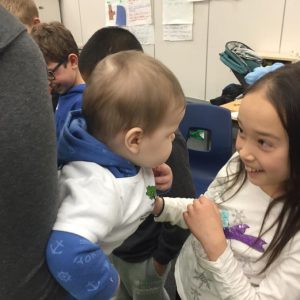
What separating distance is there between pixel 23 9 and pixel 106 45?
27.3 inches

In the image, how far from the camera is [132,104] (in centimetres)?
64

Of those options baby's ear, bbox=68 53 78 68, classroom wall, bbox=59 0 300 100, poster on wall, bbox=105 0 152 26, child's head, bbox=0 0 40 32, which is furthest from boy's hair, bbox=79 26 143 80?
poster on wall, bbox=105 0 152 26

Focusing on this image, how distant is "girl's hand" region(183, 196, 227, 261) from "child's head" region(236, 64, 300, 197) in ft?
0.45

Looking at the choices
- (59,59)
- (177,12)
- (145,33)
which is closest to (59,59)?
(59,59)

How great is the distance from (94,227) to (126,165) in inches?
6.1

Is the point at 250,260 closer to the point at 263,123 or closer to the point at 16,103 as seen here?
the point at 263,123

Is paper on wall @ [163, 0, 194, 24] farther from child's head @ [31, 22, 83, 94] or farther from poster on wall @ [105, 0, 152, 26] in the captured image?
child's head @ [31, 22, 83, 94]

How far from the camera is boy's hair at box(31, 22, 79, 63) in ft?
5.16

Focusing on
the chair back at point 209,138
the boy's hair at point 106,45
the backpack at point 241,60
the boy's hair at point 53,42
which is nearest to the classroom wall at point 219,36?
the backpack at point 241,60

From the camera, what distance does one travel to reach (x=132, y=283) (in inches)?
52.7

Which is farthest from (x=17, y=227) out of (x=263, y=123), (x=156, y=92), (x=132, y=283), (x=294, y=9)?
(x=294, y=9)

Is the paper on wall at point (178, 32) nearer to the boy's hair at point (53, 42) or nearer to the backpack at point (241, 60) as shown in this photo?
the backpack at point (241, 60)

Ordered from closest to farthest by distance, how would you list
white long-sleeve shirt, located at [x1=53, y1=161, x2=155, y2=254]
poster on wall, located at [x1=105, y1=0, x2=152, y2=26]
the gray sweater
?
the gray sweater
white long-sleeve shirt, located at [x1=53, y1=161, x2=155, y2=254]
poster on wall, located at [x1=105, y1=0, x2=152, y2=26]

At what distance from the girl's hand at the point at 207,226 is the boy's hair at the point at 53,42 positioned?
103 cm
